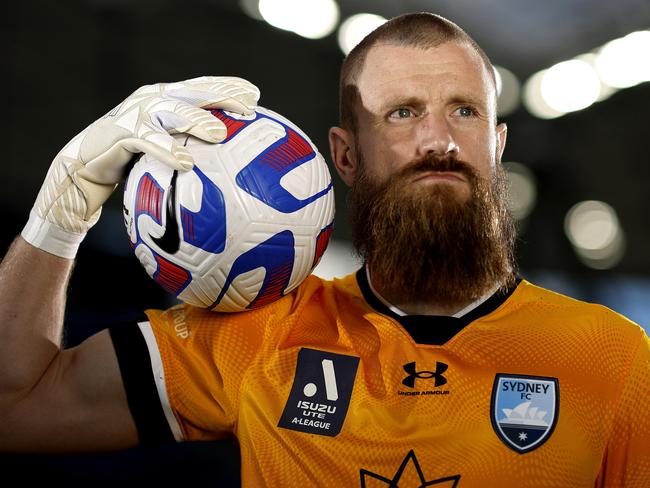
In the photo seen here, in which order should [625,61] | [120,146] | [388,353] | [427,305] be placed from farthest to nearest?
[625,61] < [427,305] < [388,353] < [120,146]

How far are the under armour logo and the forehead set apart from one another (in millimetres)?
689

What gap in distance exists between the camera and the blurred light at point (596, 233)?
12.0 metres

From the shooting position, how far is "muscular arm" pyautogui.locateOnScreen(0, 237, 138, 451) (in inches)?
65.2

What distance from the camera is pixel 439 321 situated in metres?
1.81

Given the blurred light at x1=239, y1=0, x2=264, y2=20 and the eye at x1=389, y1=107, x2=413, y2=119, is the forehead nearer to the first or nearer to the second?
the eye at x1=389, y1=107, x2=413, y2=119

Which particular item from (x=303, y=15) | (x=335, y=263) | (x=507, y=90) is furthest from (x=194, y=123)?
(x=507, y=90)

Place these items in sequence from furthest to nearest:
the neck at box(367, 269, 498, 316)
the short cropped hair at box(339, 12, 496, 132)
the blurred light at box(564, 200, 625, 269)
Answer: the blurred light at box(564, 200, 625, 269) → the short cropped hair at box(339, 12, 496, 132) → the neck at box(367, 269, 498, 316)

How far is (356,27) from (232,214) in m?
7.12

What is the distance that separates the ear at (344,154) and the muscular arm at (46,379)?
83cm

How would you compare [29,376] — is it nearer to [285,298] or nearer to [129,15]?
[285,298]

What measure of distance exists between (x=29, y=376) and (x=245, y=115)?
765 mm

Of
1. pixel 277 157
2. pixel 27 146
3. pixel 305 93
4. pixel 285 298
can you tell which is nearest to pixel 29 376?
pixel 285 298

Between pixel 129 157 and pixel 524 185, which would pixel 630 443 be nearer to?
pixel 129 157

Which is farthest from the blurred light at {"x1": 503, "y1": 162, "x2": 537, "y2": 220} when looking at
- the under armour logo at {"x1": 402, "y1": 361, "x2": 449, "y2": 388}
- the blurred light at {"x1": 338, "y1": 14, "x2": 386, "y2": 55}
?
the under armour logo at {"x1": 402, "y1": 361, "x2": 449, "y2": 388}
